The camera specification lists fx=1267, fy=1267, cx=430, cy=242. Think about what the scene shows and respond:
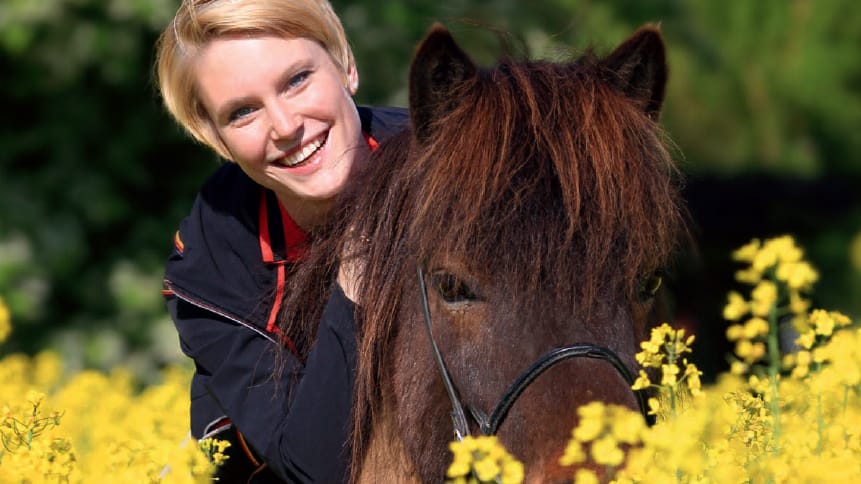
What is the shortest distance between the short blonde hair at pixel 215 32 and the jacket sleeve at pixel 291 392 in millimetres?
569

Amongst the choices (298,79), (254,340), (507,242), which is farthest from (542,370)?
(298,79)

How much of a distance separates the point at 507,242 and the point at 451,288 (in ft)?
0.56

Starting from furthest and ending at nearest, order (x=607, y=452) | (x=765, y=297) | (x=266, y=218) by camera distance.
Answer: (x=266, y=218)
(x=765, y=297)
(x=607, y=452)

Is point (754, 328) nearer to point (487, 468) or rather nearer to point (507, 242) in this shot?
point (507, 242)

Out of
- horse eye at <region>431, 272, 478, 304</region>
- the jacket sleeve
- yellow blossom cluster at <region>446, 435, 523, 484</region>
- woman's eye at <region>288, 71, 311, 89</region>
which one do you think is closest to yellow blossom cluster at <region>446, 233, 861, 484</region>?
yellow blossom cluster at <region>446, 435, 523, 484</region>

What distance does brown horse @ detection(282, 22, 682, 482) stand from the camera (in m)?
2.62

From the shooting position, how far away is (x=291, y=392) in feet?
10.6

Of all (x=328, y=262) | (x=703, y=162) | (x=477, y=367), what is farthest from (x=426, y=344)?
(x=703, y=162)

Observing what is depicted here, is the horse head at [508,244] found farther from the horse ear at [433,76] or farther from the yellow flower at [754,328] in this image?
the yellow flower at [754,328]

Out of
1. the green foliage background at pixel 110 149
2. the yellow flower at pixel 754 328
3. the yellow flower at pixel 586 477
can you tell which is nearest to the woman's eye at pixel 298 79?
the yellow flower at pixel 754 328

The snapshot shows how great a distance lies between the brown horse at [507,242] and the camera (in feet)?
8.61

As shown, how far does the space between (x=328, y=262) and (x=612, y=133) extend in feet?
2.69

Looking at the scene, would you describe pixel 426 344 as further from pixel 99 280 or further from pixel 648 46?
pixel 99 280

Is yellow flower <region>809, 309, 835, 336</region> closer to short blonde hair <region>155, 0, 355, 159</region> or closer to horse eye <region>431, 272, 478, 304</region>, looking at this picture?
horse eye <region>431, 272, 478, 304</region>
